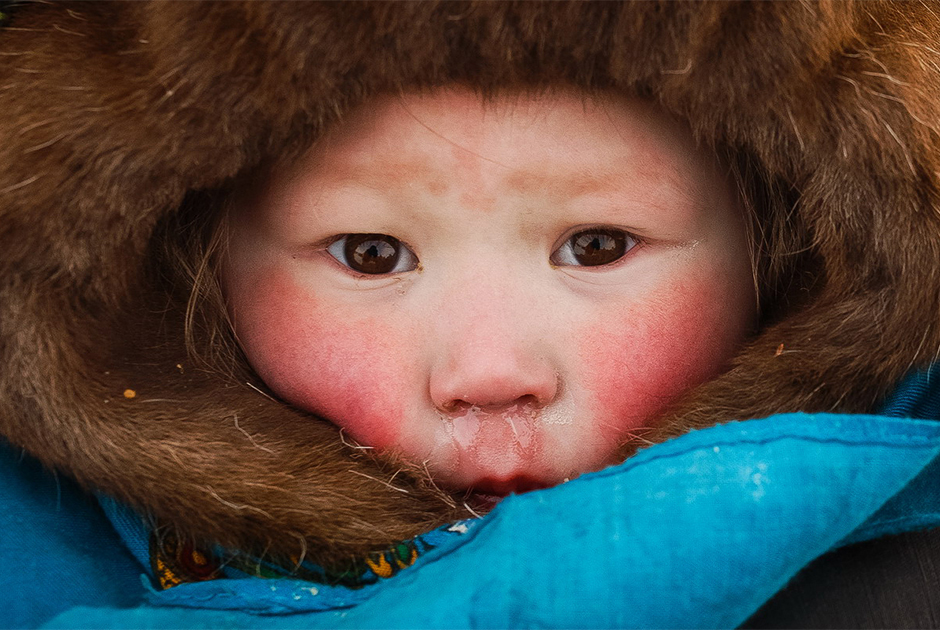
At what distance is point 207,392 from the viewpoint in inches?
44.6

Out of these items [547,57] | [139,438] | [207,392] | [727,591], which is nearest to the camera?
[727,591]

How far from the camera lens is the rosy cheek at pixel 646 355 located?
3.50ft

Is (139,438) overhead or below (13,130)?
below

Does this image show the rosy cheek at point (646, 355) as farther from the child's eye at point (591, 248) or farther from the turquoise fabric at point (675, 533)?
the turquoise fabric at point (675, 533)

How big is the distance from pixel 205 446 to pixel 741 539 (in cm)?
56

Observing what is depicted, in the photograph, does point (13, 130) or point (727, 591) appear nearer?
point (727, 591)

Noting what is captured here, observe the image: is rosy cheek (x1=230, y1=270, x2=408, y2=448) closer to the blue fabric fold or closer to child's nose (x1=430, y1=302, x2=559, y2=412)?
child's nose (x1=430, y1=302, x2=559, y2=412)

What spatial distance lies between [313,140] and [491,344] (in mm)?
270

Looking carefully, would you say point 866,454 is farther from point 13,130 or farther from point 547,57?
point 13,130

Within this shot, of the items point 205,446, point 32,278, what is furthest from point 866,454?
point 32,278

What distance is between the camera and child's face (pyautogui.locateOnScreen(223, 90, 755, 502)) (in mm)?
1012

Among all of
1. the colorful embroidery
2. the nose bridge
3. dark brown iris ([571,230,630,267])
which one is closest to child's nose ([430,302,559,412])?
the nose bridge

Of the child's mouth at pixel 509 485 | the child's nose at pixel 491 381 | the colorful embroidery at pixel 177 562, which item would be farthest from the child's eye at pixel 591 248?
the colorful embroidery at pixel 177 562

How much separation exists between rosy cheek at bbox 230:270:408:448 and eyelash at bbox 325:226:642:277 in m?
0.06
